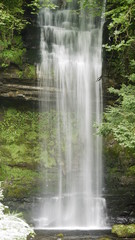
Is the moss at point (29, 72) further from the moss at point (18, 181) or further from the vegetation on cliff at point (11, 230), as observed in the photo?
the vegetation on cliff at point (11, 230)

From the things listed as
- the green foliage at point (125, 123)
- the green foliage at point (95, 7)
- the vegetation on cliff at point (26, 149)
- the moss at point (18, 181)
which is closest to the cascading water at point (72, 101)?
the vegetation on cliff at point (26, 149)

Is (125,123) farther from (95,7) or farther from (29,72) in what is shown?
(95,7)

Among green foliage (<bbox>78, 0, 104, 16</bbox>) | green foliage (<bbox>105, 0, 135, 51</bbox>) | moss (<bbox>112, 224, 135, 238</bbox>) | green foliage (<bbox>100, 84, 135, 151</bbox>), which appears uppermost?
green foliage (<bbox>78, 0, 104, 16</bbox>)

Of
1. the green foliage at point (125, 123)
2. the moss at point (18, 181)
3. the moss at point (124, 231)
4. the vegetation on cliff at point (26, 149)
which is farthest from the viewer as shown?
the vegetation on cliff at point (26, 149)

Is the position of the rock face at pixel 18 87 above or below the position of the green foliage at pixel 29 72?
below

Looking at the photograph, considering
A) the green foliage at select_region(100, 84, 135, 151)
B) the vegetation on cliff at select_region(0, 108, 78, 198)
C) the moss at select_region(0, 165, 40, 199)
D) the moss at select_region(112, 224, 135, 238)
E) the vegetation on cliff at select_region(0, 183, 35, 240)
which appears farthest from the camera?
the vegetation on cliff at select_region(0, 108, 78, 198)

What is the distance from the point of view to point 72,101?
10133 millimetres

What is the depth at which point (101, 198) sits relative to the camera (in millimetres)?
9484

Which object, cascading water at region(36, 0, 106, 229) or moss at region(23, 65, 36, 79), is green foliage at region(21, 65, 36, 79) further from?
cascading water at region(36, 0, 106, 229)

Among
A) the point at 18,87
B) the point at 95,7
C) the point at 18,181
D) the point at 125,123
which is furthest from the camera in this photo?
the point at 95,7

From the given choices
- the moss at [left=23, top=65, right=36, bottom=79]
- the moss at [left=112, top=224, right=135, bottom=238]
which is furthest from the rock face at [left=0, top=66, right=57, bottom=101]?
the moss at [left=112, top=224, right=135, bottom=238]

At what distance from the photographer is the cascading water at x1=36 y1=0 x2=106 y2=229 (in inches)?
384

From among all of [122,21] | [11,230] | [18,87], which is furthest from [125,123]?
[18,87]

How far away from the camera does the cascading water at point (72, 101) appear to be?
974 centimetres
